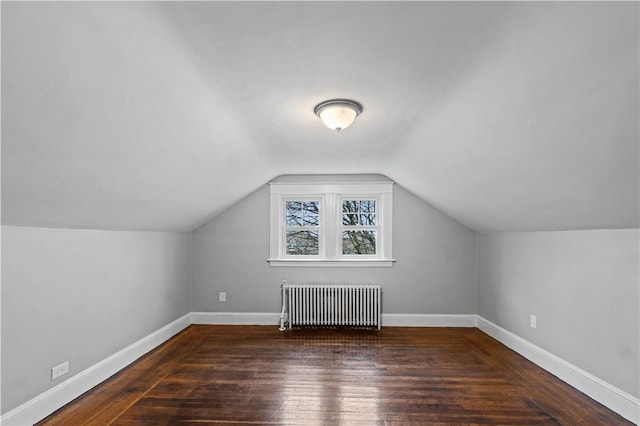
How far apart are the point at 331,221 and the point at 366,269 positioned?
85 centimetres

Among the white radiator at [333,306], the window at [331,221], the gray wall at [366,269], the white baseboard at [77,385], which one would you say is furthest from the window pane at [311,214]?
the white baseboard at [77,385]

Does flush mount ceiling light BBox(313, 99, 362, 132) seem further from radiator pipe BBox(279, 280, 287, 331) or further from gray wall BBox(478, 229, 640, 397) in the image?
radiator pipe BBox(279, 280, 287, 331)

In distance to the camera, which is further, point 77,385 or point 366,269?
point 366,269

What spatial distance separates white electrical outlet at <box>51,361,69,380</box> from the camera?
2596 mm

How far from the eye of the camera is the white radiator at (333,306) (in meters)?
4.92

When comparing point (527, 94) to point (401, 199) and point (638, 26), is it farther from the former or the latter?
point (401, 199)

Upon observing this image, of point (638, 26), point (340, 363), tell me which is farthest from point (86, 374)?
point (638, 26)

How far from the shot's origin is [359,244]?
5.29 metres

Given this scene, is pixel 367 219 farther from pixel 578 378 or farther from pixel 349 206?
pixel 578 378

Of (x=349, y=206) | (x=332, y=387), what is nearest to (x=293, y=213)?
(x=349, y=206)

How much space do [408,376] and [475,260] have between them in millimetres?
2408

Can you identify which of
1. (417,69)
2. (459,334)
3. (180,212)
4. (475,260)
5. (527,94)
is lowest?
(459,334)

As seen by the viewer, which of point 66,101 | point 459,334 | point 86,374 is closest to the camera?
point 66,101

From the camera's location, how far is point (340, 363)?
360 centimetres
